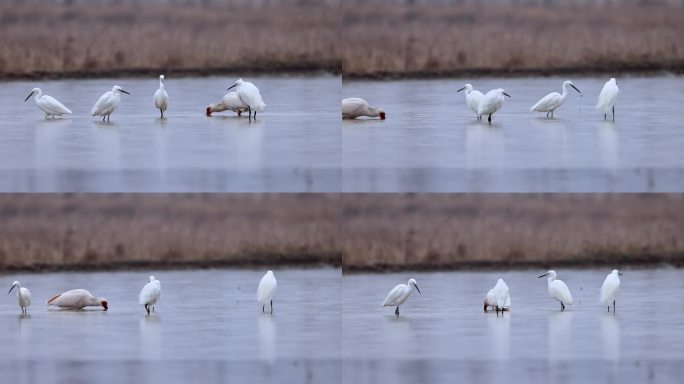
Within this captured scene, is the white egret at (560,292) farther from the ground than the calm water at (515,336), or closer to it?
farther from the ground

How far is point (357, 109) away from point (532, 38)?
208 centimetres

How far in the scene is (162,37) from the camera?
11.1 m

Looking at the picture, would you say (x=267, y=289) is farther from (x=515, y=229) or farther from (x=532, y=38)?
(x=532, y=38)

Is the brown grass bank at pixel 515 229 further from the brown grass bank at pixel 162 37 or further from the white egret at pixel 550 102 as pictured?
the white egret at pixel 550 102

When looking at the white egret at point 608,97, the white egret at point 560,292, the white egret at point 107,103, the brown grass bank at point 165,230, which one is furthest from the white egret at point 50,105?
the white egret at point 608,97

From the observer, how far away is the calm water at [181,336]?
25.8 feet

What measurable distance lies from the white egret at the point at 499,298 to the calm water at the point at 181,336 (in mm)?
885

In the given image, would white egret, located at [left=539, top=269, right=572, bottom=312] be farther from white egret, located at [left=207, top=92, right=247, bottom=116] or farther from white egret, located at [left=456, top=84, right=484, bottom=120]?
white egret, located at [left=207, top=92, right=247, bottom=116]

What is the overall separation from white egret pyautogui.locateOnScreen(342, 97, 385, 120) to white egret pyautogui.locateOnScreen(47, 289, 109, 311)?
1.84m

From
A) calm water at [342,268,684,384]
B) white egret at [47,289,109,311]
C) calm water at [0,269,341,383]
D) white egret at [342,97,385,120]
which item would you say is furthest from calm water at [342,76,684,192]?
white egret at [47,289,109,311]

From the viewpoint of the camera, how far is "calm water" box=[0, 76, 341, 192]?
28.2 feet

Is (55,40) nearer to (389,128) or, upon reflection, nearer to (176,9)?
(176,9)

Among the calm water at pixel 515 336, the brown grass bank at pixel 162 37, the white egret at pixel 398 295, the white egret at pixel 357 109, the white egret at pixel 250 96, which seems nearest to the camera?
the calm water at pixel 515 336

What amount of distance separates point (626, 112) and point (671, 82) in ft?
3.45
